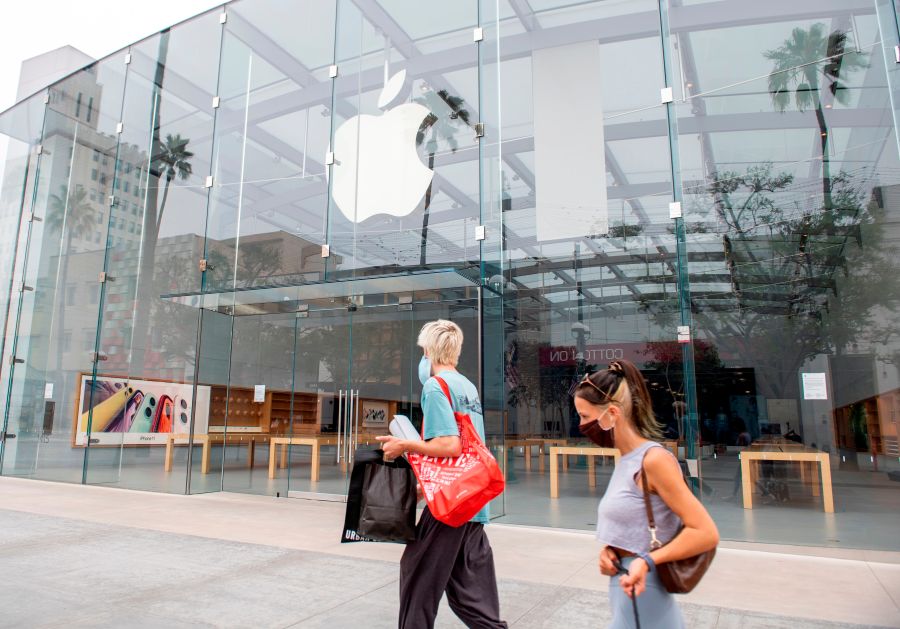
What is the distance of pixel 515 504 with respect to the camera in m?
7.53

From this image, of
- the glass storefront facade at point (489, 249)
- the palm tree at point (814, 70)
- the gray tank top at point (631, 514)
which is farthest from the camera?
the palm tree at point (814, 70)

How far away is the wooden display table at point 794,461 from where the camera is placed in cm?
615

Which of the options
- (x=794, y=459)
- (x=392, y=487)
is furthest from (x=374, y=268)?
(x=392, y=487)

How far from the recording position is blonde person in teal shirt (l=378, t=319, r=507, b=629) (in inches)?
99.7

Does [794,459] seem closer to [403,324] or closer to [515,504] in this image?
[515,504]

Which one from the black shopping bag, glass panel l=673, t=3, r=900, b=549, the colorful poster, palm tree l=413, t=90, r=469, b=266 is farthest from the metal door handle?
the black shopping bag

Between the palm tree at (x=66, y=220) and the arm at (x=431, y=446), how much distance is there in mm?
11353

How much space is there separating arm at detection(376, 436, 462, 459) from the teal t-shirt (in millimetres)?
26

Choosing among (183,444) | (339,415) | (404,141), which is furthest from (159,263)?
(404,141)

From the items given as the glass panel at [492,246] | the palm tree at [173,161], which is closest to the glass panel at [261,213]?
the palm tree at [173,161]

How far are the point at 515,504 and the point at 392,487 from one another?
524 centimetres

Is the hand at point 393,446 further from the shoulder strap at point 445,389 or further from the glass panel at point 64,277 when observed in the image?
the glass panel at point 64,277

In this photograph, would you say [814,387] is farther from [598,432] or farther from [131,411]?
[131,411]

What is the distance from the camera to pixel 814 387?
6.28m
